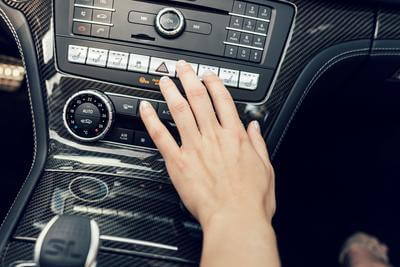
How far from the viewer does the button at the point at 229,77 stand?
871 millimetres

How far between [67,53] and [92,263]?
0.40 meters

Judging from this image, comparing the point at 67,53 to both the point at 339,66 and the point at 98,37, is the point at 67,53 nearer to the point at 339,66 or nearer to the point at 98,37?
the point at 98,37

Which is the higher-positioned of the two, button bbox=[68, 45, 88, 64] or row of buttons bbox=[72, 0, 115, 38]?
row of buttons bbox=[72, 0, 115, 38]

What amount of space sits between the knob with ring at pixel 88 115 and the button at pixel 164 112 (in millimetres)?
81

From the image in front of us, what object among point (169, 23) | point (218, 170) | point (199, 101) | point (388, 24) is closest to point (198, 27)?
point (169, 23)

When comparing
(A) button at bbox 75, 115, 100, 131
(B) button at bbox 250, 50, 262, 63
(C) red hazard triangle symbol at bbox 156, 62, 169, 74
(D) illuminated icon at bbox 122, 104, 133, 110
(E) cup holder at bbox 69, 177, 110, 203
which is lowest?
(E) cup holder at bbox 69, 177, 110, 203

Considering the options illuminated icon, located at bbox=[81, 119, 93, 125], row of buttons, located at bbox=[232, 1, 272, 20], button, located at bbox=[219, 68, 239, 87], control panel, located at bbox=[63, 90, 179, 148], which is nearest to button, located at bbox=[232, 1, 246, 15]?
row of buttons, located at bbox=[232, 1, 272, 20]

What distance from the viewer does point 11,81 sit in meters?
Result: 1.55

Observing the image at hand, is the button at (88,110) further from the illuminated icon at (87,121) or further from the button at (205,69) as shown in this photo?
the button at (205,69)

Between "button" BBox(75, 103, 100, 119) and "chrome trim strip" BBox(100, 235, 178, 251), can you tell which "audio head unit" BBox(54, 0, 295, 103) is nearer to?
"button" BBox(75, 103, 100, 119)

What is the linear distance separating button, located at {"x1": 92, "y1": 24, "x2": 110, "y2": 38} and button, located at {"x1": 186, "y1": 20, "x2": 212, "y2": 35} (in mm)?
137

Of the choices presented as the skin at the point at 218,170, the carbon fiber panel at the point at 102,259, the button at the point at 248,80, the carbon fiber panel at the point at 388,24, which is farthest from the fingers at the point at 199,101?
the carbon fiber panel at the point at 388,24

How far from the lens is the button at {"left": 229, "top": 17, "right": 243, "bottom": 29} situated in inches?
34.1

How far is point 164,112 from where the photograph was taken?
86 centimetres
